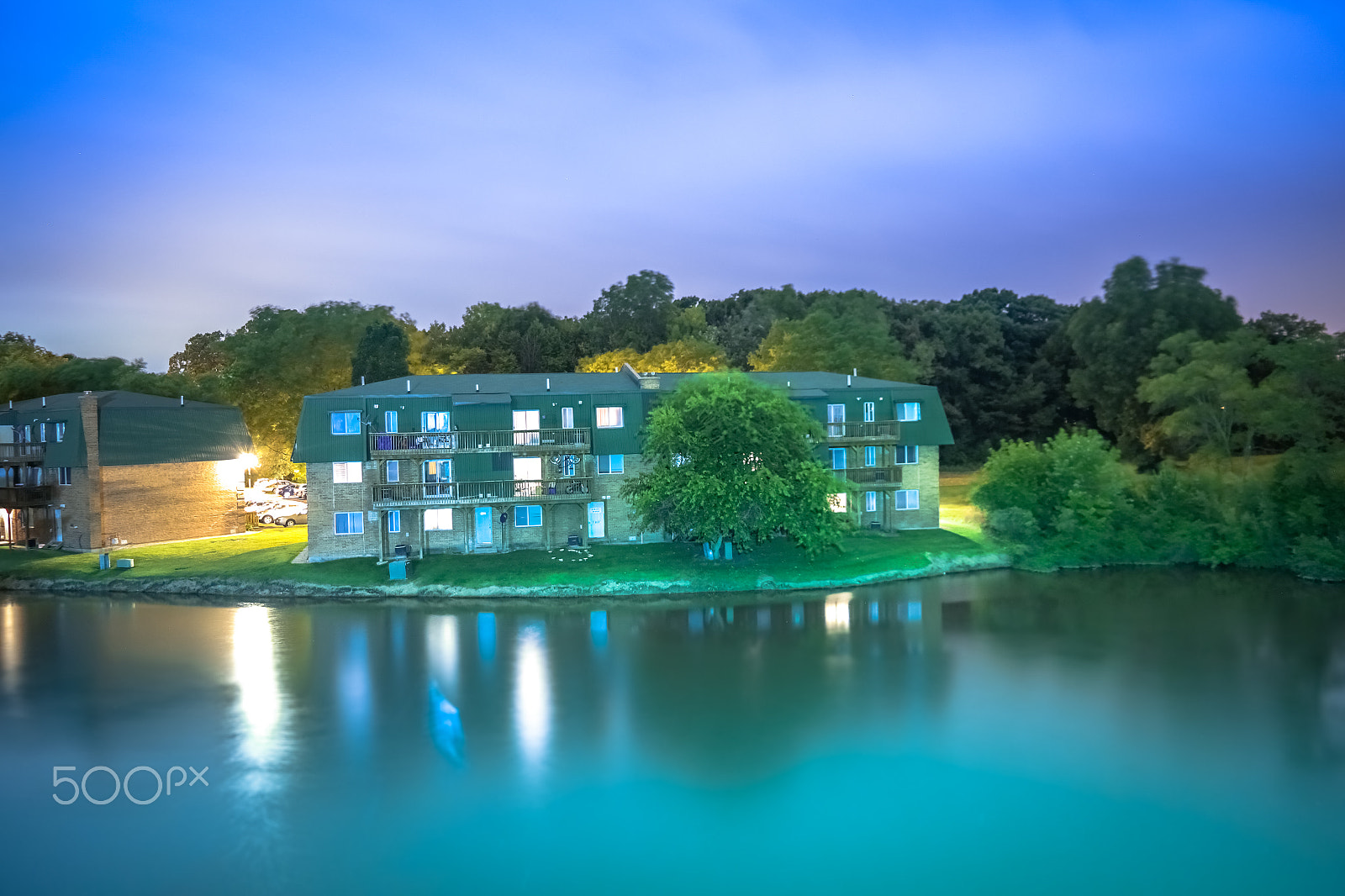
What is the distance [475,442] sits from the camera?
41.2 meters

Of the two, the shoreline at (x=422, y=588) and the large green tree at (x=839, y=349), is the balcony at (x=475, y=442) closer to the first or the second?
the shoreline at (x=422, y=588)

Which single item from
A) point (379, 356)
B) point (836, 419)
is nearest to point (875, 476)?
point (836, 419)

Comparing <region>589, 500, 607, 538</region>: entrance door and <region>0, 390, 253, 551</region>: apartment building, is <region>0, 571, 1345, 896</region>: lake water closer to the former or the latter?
<region>589, 500, 607, 538</region>: entrance door

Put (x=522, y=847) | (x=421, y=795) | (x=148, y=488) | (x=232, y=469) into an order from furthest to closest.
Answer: (x=232, y=469)
(x=148, y=488)
(x=421, y=795)
(x=522, y=847)

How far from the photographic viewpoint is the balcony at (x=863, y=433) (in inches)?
1786

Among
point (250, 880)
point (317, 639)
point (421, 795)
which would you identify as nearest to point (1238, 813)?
point (421, 795)

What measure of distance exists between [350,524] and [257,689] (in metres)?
15.5

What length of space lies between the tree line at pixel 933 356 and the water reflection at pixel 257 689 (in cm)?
3448

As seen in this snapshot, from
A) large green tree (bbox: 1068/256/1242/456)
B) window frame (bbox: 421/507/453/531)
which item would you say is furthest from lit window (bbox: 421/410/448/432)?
large green tree (bbox: 1068/256/1242/456)

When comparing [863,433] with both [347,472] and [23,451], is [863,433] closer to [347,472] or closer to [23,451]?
[347,472]

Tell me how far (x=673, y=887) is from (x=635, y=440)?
27580mm

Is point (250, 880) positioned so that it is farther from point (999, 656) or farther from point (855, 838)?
point (999, 656)

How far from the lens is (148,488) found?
46.3 meters

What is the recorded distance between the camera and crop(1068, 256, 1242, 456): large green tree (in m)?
64.9
